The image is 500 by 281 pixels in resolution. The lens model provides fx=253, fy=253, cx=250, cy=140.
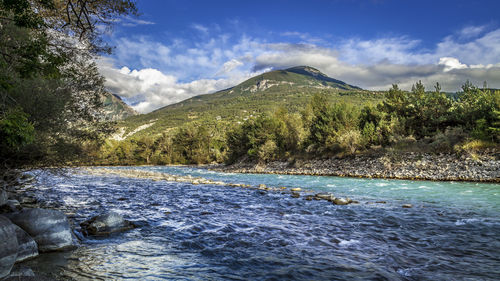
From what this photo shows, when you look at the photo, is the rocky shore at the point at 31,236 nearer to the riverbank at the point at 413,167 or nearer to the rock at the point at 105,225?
the rock at the point at 105,225

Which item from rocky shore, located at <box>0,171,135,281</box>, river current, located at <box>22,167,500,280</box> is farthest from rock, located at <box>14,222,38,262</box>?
river current, located at <box>22,167,500,280</box>

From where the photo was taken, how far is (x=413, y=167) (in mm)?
23891

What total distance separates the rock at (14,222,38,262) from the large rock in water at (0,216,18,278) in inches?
26.7

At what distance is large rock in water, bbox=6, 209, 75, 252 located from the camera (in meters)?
Result: 5.53

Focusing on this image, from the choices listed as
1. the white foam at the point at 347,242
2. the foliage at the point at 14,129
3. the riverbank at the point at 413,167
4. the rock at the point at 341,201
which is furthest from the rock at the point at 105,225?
the riverbank at the point at 413,167

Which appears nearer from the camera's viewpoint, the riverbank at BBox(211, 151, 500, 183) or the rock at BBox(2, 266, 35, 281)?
the rock at BBox(2, 266, 35, 281)

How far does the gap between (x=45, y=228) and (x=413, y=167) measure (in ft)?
88.9

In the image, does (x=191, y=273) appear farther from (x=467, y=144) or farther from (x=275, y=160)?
(x=275, y=160)

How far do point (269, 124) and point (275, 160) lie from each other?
8.03m

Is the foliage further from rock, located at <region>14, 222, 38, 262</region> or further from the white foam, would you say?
the white foam

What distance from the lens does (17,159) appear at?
356 inches

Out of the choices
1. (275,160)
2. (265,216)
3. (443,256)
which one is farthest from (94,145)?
(275,160)

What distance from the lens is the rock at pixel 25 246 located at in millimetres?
4910

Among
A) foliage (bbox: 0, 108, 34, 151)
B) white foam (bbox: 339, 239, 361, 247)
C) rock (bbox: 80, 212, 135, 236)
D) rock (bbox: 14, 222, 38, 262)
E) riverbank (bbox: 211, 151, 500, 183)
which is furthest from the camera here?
riverbank (bbox: 211, 151, 500, 183)
